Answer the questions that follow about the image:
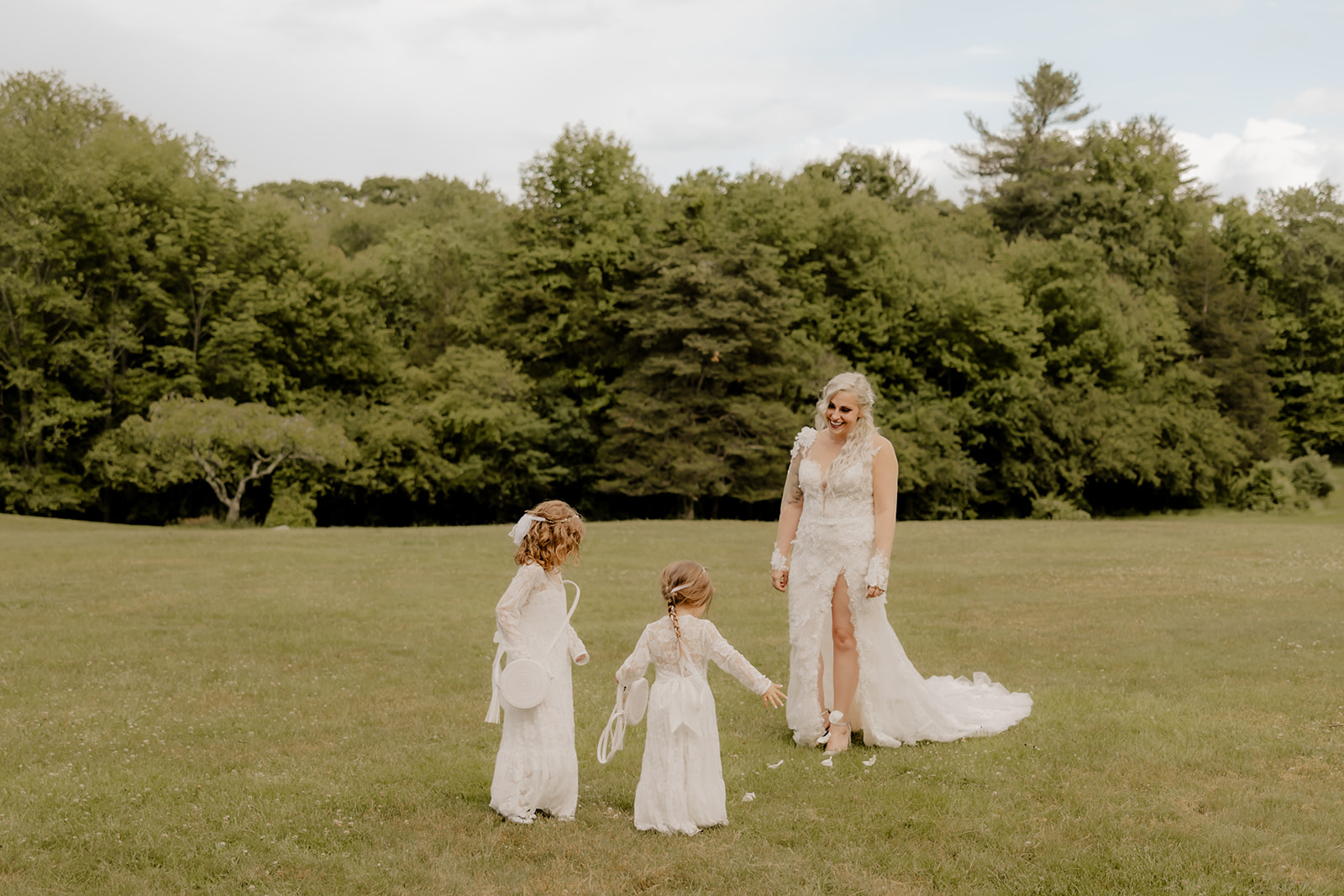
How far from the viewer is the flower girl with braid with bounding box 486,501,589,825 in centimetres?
668

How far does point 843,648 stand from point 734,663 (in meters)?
2.45

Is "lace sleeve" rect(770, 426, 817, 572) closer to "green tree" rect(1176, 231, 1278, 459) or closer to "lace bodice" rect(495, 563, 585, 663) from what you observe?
"lace bodice" rect(495, 563, 585, 663)

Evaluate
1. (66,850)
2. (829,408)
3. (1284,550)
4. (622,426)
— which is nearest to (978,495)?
(622,426)

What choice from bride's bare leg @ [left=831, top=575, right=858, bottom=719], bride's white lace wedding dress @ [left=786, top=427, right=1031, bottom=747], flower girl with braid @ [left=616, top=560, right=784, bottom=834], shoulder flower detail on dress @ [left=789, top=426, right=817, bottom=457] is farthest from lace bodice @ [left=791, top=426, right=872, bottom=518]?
flower girl with braid @ [left=616, top=560, right=784, bottom=834]

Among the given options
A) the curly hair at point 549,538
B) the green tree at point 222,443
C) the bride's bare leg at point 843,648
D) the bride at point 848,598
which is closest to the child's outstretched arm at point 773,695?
the curly hair at point 549,538

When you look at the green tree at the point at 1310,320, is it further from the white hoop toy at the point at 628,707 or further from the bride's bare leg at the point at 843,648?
Answer: the white hoop toy at the point at 628,707

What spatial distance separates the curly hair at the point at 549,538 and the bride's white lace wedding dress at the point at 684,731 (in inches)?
29.6

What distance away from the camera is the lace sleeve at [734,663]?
650 centimetres

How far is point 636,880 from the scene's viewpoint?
5.76 m

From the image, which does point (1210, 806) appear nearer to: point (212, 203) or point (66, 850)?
point (66, 850)

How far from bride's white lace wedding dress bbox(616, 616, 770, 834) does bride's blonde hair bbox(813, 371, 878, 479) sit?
7.79ft

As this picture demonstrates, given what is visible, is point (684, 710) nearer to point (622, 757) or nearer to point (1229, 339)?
point (622, 757)

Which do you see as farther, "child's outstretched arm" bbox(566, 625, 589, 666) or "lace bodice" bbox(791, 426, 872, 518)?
"lace bodice" bbox(791, 426, 872, 518)

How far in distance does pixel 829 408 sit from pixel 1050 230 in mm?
62298
